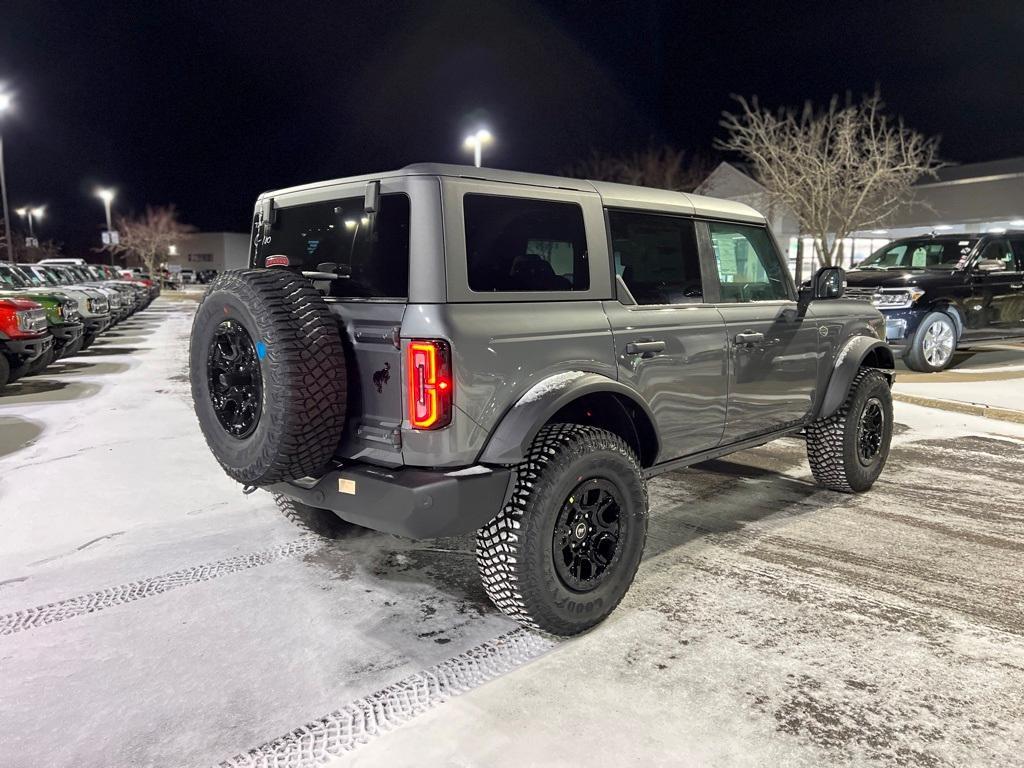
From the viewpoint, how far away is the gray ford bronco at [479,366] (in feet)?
10.3

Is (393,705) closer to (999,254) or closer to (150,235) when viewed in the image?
(999,254)

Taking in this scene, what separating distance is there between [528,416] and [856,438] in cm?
329

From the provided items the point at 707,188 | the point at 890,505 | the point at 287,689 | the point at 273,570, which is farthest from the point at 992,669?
the point at 707,188

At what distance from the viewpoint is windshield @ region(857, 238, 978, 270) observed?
39.1 ft

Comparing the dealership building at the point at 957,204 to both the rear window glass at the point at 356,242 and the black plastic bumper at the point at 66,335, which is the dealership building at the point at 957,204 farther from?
the rear window glass at the point at 356,242

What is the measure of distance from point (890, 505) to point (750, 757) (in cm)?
340

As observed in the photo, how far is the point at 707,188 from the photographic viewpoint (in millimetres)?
31875

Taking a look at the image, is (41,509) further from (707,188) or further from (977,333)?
(707,188)

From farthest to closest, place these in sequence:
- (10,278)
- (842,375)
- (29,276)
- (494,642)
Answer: (29,276), (10,278), (842,375), (494,642)

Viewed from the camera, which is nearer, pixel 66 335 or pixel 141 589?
pixel 141 589

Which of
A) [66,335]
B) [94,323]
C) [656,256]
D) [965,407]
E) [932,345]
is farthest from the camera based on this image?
[94,323]

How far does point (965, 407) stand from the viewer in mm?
8719

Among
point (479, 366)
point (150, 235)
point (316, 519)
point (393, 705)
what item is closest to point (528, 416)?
point (479, 366)

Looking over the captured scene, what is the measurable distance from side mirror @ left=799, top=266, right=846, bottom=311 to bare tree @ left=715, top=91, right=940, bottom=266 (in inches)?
579
